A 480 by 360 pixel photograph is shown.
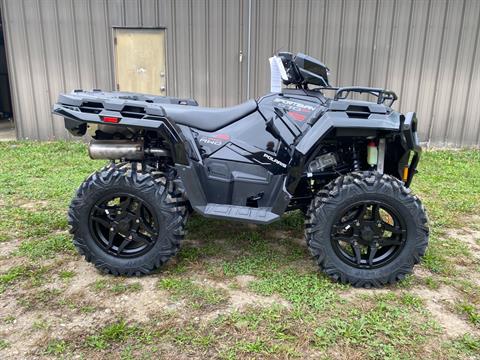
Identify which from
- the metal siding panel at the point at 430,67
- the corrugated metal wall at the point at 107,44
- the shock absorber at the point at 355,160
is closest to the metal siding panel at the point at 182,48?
the corrugated metal wall at the point at 107,44

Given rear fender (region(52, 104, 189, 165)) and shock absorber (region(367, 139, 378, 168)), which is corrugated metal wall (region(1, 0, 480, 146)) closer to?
shock absorber (region(367, 139, 378, 168))

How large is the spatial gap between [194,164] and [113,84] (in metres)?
5.63

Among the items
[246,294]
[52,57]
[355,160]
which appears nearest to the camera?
[246,294]

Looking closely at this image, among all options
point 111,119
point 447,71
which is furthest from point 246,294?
point 447,71

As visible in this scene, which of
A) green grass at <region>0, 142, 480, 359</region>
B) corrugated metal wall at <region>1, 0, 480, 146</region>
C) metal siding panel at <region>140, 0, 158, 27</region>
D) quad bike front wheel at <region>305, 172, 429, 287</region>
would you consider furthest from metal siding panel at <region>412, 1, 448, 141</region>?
quad bike front wheel at <region>305, 172, 429, 287</region>

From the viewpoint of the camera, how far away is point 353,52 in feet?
24.4

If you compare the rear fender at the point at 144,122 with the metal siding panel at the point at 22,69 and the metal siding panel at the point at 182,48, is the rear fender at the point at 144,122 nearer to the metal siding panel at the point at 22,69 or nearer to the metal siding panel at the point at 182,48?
the metal siding panel at the point at 182,48

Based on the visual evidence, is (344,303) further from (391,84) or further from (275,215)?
(391,84)

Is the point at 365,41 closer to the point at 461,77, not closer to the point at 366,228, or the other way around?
the point at 461,77

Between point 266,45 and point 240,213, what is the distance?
5309 millimetres

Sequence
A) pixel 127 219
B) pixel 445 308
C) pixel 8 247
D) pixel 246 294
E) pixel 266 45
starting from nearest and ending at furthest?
pixel 445 308
pixel 246 294
pixel 127 219
pixel 8 247
pixel 266 45

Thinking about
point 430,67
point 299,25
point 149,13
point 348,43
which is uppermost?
point 149,13

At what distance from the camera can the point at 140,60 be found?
25.0ft

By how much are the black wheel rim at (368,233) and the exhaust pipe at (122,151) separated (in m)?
1.38
